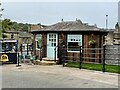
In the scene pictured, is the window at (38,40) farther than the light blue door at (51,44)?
Yes

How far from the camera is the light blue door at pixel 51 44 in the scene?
2269 cm

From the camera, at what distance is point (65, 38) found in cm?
2250

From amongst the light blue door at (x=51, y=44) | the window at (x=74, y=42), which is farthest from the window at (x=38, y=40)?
the window at (x=74, y=42)

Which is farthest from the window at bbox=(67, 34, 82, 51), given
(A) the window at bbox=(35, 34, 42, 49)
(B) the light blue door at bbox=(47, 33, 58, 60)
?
(A) the window at bbox=(35, 34, 42, 49)

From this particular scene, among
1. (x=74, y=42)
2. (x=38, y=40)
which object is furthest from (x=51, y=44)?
(x=74, y=42)

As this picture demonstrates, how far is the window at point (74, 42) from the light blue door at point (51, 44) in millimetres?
1035

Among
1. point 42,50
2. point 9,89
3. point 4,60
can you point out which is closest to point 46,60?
point 42,50

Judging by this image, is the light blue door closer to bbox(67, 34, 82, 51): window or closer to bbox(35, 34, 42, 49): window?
bbox(35, 34, 42, 49): window

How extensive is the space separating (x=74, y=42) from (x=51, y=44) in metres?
1.91

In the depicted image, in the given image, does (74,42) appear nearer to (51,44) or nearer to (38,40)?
(51,44)

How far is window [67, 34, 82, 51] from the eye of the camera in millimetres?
22203

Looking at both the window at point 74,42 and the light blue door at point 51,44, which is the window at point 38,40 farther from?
the window at point 74,42

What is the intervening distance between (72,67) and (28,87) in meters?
7.20

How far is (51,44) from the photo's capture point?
23000 mm
